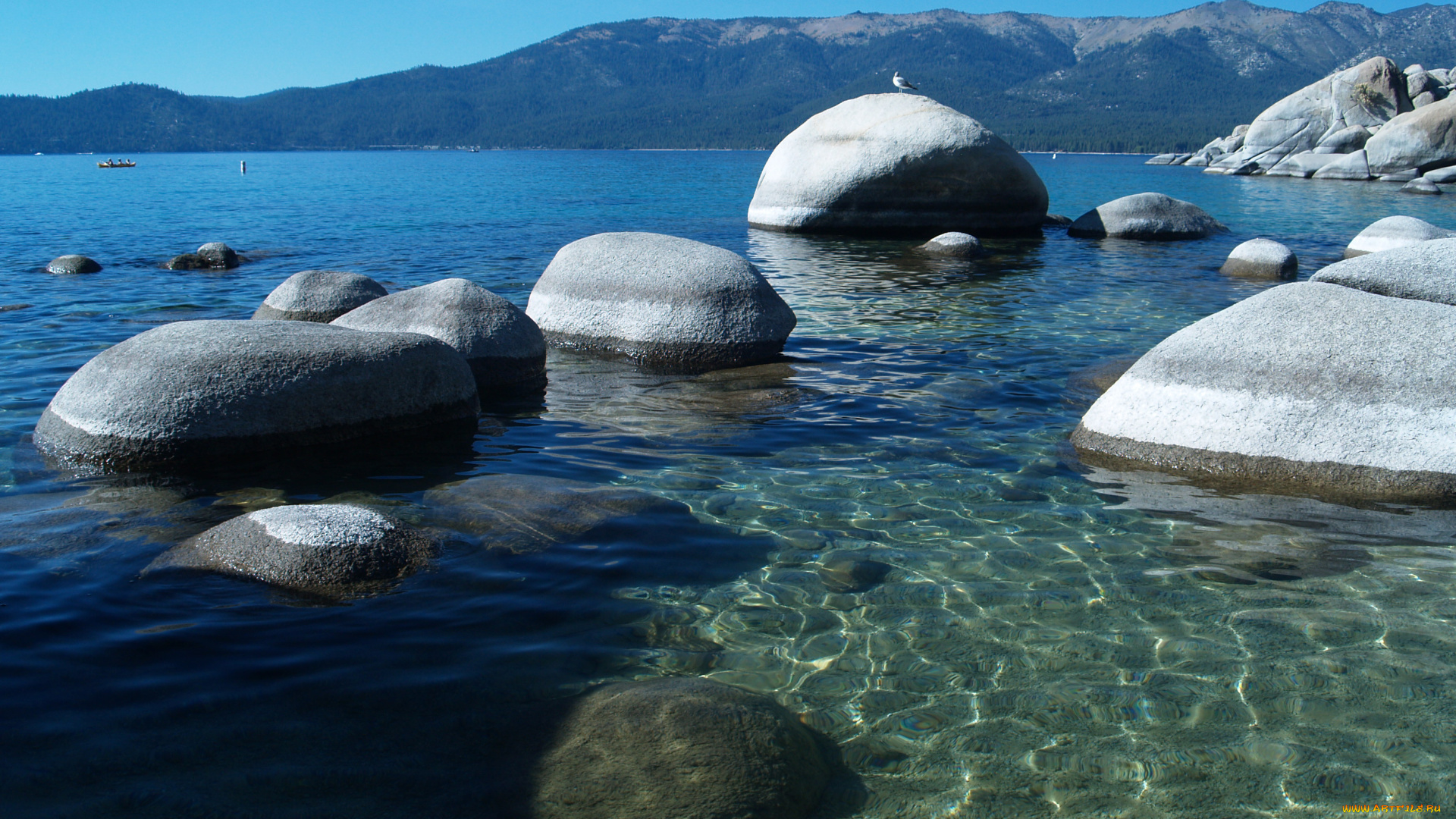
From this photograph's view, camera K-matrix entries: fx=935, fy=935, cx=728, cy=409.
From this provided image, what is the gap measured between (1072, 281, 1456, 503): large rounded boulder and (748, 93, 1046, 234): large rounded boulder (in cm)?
1646

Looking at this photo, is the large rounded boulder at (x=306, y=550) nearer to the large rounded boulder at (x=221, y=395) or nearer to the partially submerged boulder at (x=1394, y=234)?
the large rounded boulder at (x=221, y=395)

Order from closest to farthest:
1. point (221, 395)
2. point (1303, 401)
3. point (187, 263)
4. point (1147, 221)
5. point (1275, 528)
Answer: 1. point (1275, 528)
2. point (1303, 401)
3. point (221, 395)
4. point (187, 263)
5. point (1147, 221)

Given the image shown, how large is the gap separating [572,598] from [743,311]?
19.2 ft

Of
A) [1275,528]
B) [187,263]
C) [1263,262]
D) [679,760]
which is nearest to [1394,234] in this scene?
[1263,262]

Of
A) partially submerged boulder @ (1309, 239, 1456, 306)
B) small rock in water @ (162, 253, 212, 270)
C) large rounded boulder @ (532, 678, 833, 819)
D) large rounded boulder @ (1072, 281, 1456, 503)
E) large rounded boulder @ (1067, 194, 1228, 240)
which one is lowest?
large rounded boulder @ (532, 678, 833, 819)

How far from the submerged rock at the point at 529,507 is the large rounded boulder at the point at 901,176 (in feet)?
60.2

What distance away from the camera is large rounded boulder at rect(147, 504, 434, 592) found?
485cm

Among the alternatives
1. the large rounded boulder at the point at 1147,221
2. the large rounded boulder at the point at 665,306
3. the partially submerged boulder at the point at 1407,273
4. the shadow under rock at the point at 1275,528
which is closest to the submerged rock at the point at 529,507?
the shadow under rock at the point at 1275,528

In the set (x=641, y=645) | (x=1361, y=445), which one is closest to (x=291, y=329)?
(x=641, y=645)

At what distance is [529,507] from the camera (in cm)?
586

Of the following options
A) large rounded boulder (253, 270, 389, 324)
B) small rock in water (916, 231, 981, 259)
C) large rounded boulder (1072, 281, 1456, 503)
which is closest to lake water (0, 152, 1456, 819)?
large rounded boulder (1072, 281, 1456, 503)

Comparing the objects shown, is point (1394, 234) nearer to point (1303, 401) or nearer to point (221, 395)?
point (1303, 401)

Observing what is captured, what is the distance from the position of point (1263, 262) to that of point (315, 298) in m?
15.9

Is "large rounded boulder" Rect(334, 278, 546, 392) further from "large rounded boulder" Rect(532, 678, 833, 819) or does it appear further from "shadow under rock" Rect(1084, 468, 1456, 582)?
"large rounded boulder" Rect(532, 678, 833, 819)
